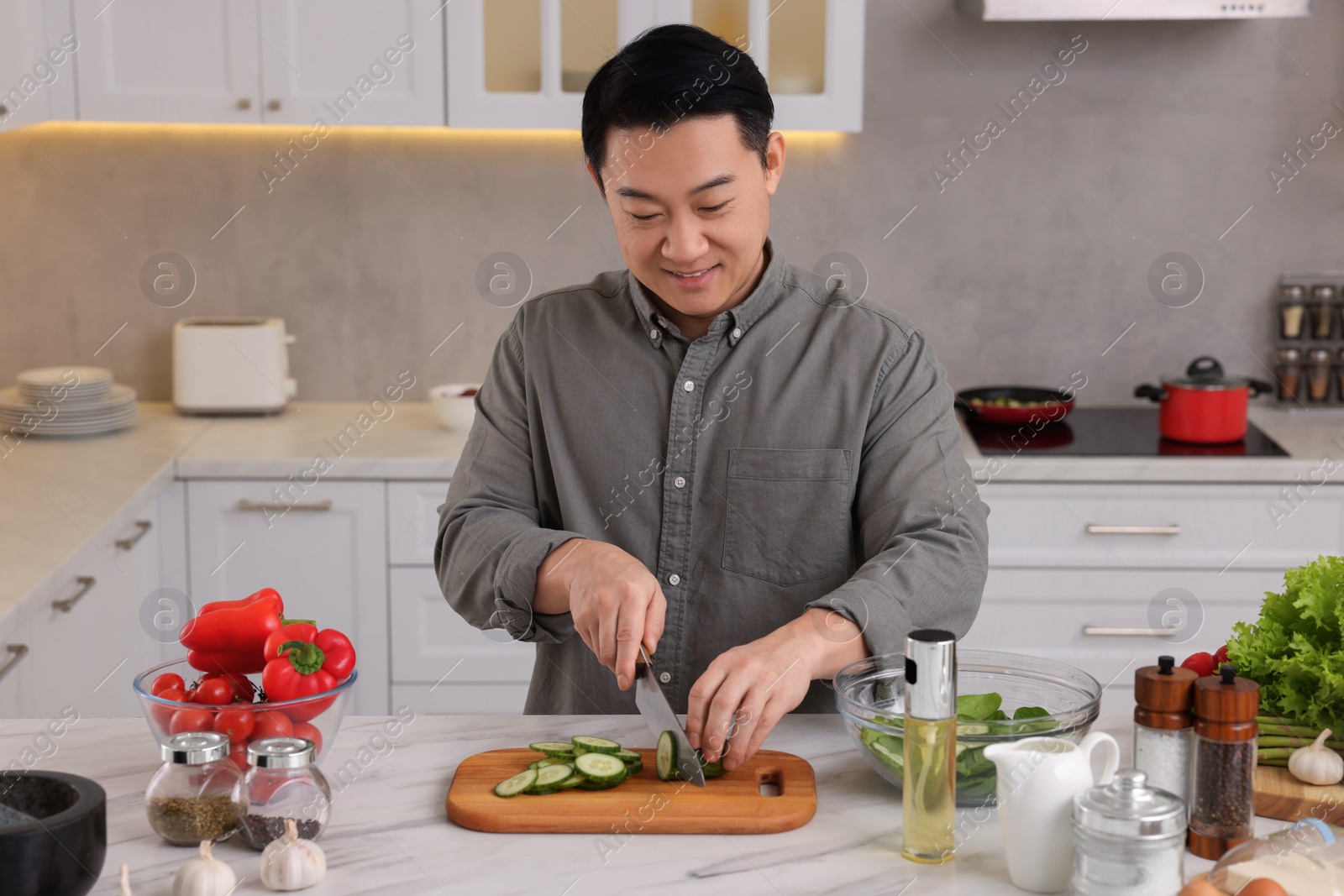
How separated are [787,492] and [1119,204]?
191 cm

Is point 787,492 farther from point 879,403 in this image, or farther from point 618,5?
point 618,5

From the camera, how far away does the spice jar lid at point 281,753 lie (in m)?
1.11

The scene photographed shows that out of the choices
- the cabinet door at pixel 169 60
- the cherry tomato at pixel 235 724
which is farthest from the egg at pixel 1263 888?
the cabinet door at pixel 169 60

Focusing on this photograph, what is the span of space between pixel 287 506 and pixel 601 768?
1716mm

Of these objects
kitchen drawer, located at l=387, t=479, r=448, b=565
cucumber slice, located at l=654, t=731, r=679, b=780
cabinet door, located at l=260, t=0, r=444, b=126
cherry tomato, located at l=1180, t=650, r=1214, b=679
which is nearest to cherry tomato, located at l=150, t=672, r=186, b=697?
cucumber slice, located at l=654, t=731, r=679, b=780

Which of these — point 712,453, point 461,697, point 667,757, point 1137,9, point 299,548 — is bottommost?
point 461,697

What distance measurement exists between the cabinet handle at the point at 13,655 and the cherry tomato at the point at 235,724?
912mm

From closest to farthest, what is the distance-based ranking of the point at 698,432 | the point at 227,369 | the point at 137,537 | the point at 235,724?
1. the point at 235,724
2. the point at 698,432
3. the point at 137,537
4. the point at 227,369

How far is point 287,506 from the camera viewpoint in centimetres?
280

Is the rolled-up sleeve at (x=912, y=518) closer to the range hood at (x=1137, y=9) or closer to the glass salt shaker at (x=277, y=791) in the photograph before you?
the glass salt shaker at (x=277, y=791)

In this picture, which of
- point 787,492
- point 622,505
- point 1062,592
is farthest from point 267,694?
point 1062,592

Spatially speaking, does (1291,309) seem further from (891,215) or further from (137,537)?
(137,537)

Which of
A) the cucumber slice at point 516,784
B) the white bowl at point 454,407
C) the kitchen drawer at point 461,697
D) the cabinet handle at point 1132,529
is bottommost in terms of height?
the kitchen drawer at point 461,697

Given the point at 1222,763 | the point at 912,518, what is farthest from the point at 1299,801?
the point at 912,518
